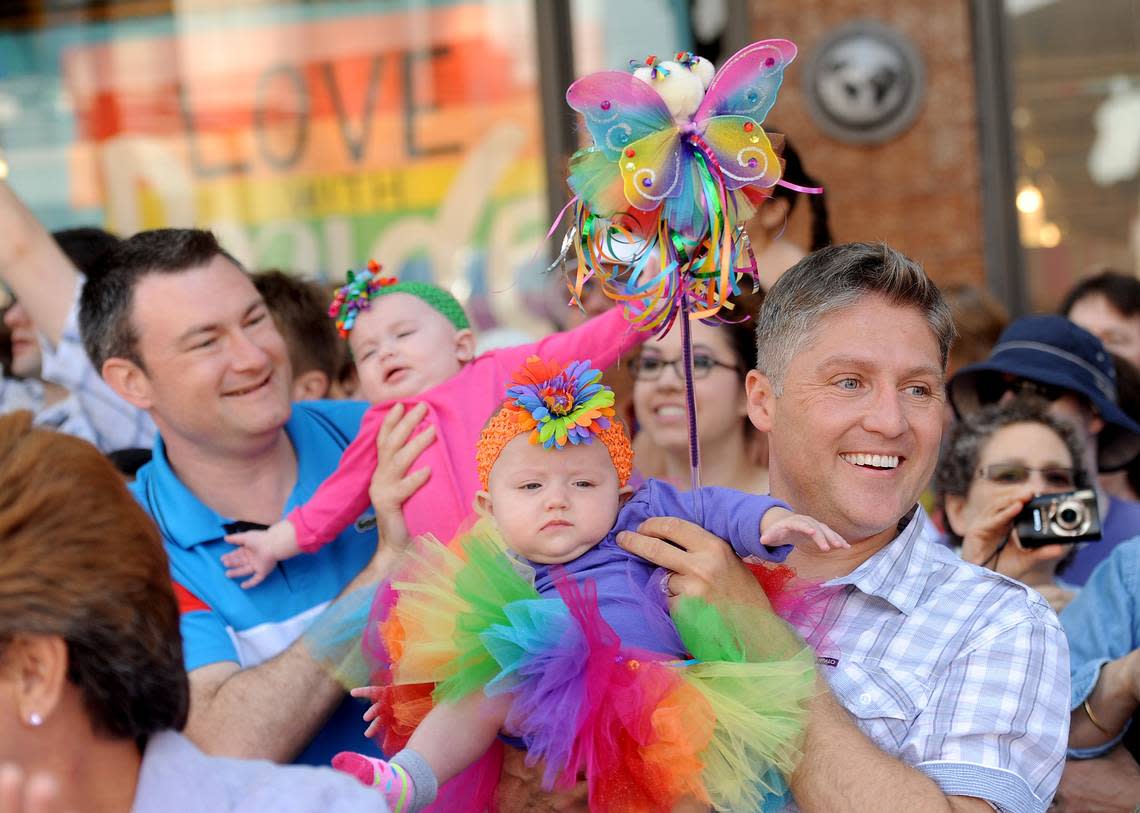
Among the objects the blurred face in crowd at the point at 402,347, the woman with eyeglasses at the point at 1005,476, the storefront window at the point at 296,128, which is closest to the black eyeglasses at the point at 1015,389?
the woman with eyeglasses at the point at 1005,476

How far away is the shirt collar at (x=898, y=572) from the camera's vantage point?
99.0 inches

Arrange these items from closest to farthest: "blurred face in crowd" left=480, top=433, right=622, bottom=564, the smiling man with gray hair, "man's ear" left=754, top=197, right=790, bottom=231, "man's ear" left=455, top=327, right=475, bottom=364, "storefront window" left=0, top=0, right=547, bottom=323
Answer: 1. the smiling man with gray hair
2. "blurred face in crowd" left=480, top=433, right=622, bottom=564
3. "man's ear" left=455, top=327, right=475, bottom=364
4. "man's ear" left=754, top=197, right=790, bottom=231
5. "storefront window" left=0, top=0, right=547, bottom=323

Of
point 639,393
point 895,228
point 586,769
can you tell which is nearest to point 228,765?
point 586,769

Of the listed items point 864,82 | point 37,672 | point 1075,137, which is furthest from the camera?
point 1075,137

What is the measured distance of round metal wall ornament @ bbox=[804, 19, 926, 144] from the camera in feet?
22.3

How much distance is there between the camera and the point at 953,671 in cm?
239

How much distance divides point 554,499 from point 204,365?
124cm

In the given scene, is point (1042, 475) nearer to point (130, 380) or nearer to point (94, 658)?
point (130, 380)

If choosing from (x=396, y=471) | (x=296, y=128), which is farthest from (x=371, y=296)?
(x=296, y=128)

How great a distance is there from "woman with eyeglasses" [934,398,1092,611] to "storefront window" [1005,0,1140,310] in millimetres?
3519

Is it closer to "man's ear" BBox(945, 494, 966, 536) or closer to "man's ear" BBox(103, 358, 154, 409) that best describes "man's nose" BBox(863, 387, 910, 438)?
"man's ear" BBox(945, 494, 966, 536)

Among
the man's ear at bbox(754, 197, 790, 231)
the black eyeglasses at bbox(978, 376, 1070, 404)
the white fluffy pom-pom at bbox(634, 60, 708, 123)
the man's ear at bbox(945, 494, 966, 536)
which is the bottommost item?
the man's ear at bbox(945, 494, 966, 536)

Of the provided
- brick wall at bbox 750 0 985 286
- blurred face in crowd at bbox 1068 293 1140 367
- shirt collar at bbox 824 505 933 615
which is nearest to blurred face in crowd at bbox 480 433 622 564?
shirt collar at bbox 824 505 933 615

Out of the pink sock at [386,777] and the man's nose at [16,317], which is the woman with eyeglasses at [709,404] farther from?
the man's nose at [16,317]
